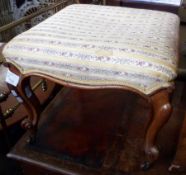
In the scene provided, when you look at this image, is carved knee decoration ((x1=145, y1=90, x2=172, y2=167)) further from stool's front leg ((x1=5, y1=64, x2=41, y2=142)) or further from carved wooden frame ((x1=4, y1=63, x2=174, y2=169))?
stool's front leg ((x1=5, y1=64, x2=41, y2=142))

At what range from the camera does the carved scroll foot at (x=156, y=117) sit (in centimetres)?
58

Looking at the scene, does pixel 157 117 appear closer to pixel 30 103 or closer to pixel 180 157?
pixel 180 157

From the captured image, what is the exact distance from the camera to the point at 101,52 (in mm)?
573

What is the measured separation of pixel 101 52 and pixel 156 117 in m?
0.20

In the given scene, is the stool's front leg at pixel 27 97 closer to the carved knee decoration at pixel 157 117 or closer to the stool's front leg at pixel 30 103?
the stool's front leg at pixel 30 103

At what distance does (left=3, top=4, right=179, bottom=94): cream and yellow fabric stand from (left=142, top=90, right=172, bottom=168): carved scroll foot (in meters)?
0.03

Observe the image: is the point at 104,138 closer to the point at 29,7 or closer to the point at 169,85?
the point at 169,85

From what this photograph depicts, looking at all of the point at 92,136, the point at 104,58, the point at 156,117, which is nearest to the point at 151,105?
the point at 156,117

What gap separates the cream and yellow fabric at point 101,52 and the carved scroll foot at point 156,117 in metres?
0.03

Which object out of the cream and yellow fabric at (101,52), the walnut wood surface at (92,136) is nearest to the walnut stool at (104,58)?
the cream and yellow fabric at (101,52)

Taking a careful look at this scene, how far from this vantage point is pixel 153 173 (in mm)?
710

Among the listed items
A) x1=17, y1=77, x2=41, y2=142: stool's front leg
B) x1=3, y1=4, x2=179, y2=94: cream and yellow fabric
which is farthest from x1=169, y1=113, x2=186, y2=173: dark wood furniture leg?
x1=17, y1=77, x2=41, y2=142: stool's front leg

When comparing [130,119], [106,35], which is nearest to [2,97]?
[106,35]

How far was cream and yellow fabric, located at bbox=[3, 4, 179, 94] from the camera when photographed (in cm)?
55
